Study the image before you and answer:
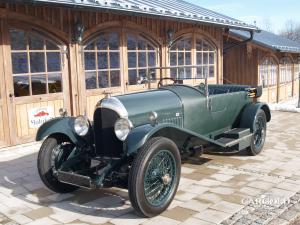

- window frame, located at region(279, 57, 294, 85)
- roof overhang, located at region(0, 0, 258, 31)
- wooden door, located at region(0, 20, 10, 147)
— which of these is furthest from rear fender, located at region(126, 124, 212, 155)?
window frame, located at region(279, 57, 294, 85)

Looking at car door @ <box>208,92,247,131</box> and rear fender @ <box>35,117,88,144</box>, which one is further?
car door @ <box>208,92,247,131</box>

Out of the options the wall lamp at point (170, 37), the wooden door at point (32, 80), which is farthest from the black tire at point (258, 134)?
the wall lamp at point (170, 37)

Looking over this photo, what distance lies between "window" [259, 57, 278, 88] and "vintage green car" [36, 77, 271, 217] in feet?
29.8

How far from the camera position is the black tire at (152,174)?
3.51 metres

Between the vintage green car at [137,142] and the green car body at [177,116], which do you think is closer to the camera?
the vintage green car at [137,142]

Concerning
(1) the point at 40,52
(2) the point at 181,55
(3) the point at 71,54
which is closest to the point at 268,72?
(2) the point at 181,55

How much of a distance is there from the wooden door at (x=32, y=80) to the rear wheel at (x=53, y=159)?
→ 2.47 metres

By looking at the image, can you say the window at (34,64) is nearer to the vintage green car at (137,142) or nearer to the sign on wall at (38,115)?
the sign on wall at (38,115)

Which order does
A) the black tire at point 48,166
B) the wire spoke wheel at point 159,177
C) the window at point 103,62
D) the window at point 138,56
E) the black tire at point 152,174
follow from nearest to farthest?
the black tire at point 152,174
the wire spoke wheel at point 159,177
the black tire at point 48,166
the window at point 103,62
the window at point 138,56

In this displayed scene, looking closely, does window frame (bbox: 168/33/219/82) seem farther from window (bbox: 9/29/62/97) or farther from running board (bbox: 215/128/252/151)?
running board (bbox: 215/128/252/151)

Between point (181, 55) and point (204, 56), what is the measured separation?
1259mm

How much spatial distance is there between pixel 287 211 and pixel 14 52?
5.07 metres

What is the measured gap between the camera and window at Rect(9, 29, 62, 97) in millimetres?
6621

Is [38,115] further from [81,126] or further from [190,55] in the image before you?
[190,55]
